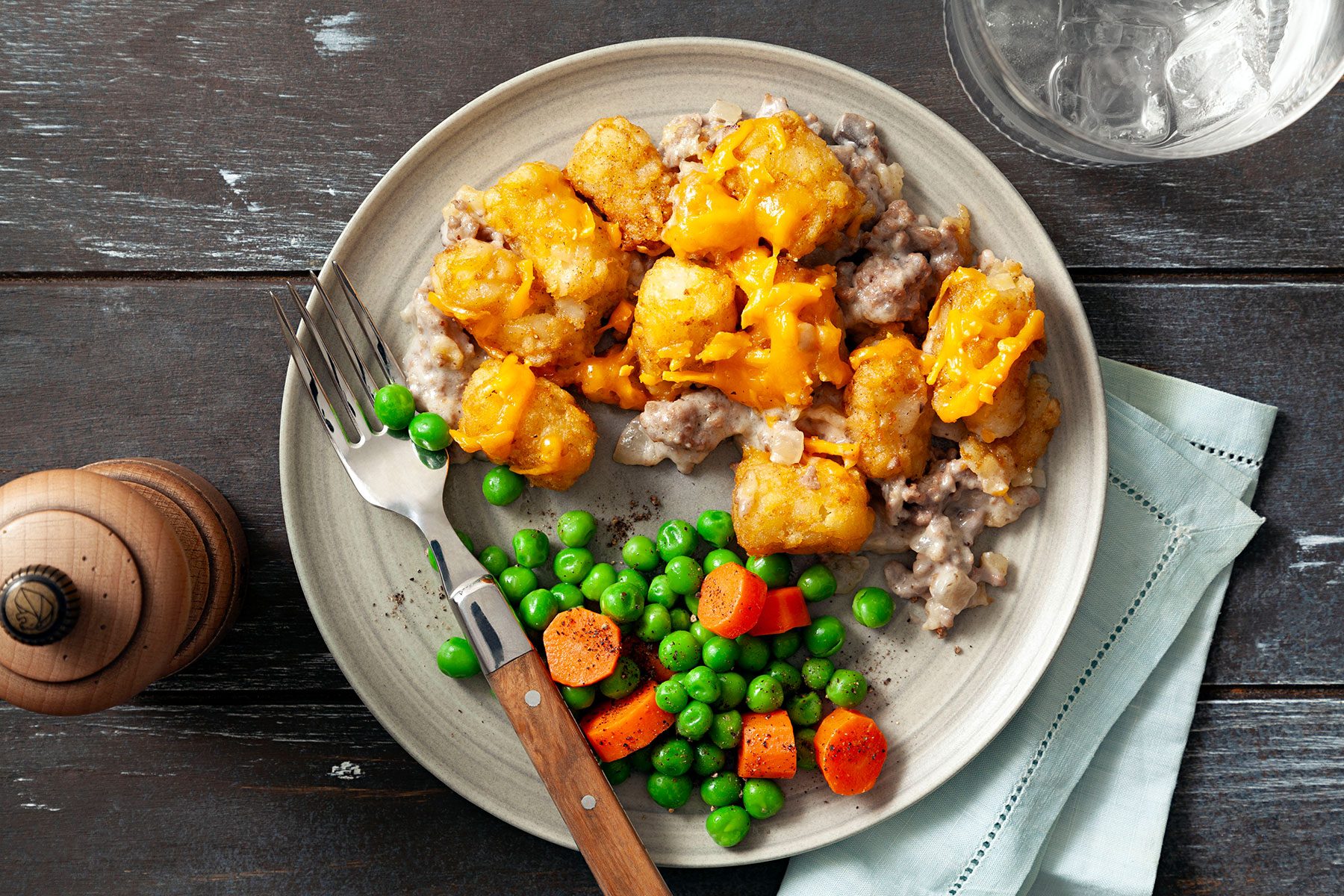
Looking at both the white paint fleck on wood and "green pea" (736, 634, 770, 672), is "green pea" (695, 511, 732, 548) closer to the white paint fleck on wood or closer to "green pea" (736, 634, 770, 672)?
"green pea" (736, 634, 770, 672)

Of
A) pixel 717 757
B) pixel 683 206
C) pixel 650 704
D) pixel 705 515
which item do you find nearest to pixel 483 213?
pixel 683 206

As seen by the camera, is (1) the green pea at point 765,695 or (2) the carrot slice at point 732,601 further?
(1) the green pea at point 765,695

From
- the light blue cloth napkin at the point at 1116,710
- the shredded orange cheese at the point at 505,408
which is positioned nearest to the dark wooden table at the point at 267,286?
the light blue cloth napkin at the point at 1116,710

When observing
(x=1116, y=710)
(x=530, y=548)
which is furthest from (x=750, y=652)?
(x=1116, y=710)

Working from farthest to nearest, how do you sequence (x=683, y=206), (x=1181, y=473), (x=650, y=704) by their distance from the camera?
(x=1181, y=473), (x=650, y=704), (x=683, y=206)

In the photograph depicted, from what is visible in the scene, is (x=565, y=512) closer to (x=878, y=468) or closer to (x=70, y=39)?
(x=878, y=468)

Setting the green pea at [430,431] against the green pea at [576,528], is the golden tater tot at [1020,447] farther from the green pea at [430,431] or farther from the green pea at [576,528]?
the green pea at [430,431]

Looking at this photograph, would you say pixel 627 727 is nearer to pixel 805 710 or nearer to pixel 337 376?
pixel 805 710
